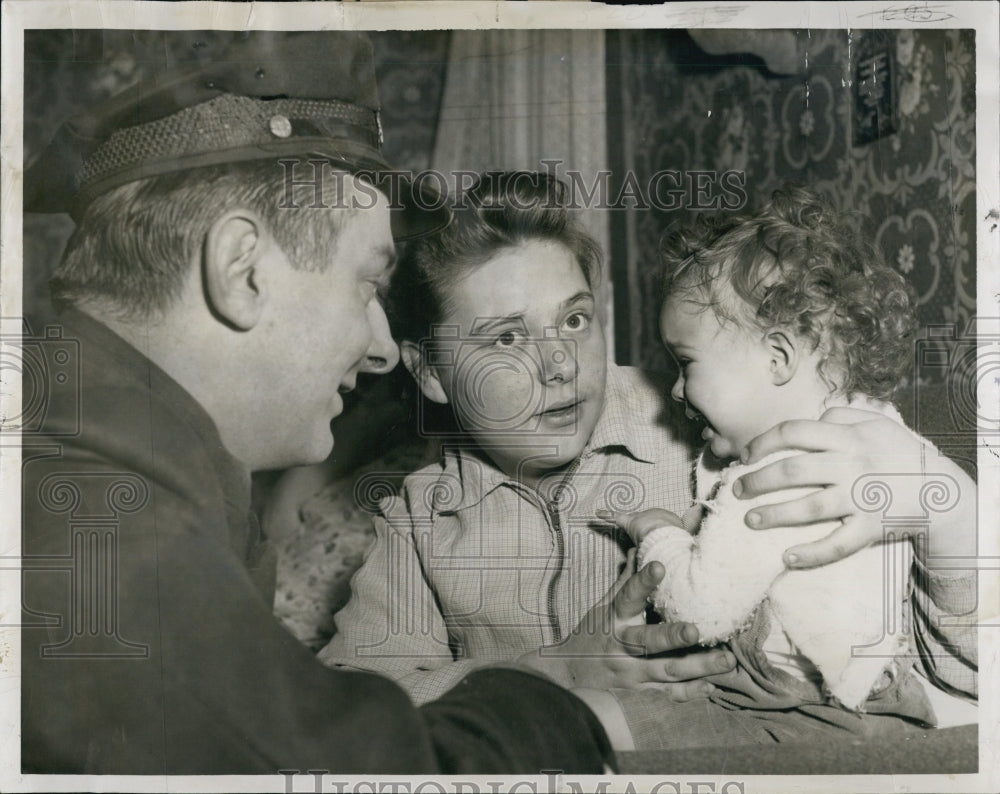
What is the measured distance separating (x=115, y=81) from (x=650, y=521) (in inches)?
65.1

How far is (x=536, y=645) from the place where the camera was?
2.17 m

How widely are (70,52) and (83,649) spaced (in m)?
1.44

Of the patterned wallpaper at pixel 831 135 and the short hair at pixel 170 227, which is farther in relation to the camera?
the patterned wallpaper at pixel 831 135

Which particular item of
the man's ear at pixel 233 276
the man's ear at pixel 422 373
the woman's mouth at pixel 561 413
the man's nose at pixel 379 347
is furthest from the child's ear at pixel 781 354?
the man's ear at pixel 233 276

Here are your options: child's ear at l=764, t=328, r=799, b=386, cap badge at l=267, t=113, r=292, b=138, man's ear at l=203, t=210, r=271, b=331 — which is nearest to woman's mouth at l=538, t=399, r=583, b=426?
child's ear at l=764, t=328, r=799, b=386

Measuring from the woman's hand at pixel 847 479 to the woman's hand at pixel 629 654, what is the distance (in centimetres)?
30

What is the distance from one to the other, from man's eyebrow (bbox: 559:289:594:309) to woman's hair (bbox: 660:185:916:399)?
0.58ft

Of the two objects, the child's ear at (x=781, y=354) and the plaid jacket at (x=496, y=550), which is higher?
the child's ear at (x=781, y=354)

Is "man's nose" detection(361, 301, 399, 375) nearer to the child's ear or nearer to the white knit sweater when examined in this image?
the white knit sweater

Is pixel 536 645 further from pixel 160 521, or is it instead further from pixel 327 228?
pixel 327 228

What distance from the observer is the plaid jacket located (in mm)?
2158

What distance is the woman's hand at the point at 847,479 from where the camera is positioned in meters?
2.15

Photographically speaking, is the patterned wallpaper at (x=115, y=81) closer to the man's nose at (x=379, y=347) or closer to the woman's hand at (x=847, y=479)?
the man's nose at (x=379, y=347)

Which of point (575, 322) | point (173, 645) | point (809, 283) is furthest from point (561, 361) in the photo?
point (173, 645)
